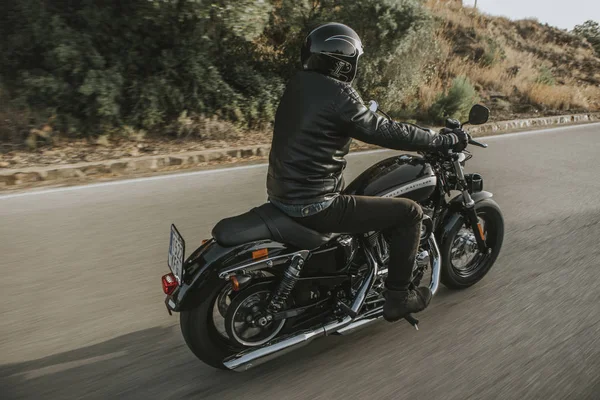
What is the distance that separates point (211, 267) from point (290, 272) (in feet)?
1.48

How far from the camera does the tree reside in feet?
88.5

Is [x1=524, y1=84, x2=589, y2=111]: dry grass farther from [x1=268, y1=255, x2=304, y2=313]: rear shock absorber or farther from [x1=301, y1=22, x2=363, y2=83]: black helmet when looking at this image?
[x1=268, y1=255, x2=304, y2=313]: rear shock absorber

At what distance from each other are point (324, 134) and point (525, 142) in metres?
8.35

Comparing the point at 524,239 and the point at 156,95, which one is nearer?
the point at 524,239

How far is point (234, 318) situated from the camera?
2984 millimetres

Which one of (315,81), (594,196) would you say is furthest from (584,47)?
(315,81)

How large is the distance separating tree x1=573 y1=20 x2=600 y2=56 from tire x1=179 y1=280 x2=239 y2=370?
29376 mm

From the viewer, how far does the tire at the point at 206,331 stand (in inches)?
113

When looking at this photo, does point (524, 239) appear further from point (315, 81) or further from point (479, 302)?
point (315, 81)

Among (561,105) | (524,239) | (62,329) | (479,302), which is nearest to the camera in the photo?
(62,329)

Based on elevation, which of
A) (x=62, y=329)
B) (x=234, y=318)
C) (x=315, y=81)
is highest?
(x=315, y=81)

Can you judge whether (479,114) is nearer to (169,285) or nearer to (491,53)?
(169,285)

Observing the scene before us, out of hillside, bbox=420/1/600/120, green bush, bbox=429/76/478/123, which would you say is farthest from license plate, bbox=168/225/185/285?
hillside, bbox=420/1/600/120

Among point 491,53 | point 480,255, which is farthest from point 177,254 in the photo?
point 491,53
